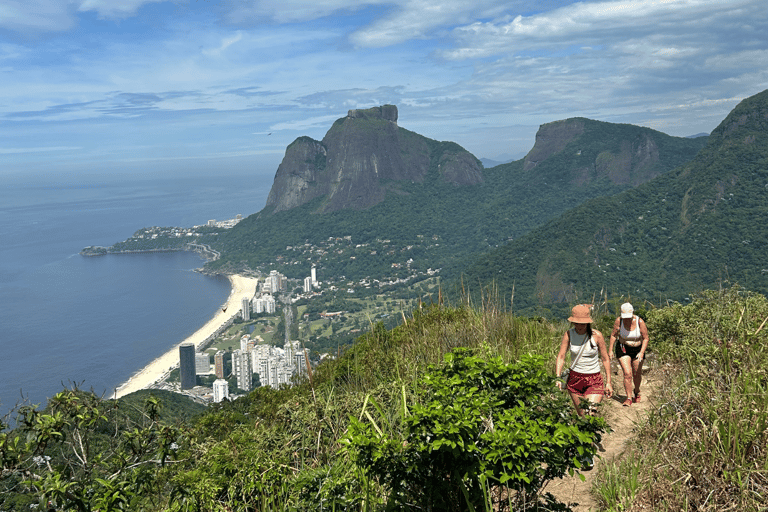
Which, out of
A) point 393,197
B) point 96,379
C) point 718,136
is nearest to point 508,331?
point 96,379

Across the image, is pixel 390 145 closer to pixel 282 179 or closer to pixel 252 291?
pixel 282 179

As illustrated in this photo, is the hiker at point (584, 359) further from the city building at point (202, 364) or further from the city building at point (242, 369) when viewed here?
the city building at point (202, 364)

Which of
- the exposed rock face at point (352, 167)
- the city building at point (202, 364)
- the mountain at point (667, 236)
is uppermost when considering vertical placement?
the exposed rock face at point (352, 167)

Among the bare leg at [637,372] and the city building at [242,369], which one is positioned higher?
the bare leg at [637,372]

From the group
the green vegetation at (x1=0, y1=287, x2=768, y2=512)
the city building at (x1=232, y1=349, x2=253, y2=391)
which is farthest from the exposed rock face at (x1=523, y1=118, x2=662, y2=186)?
the green vegetation at (x1=0, y1=287, x2=768, y2=512)

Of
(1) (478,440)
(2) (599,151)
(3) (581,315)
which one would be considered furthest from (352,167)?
(1) (478,440)

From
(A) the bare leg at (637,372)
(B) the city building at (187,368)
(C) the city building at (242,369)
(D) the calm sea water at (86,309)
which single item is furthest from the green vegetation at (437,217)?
(A) the bare leg at (637,372)

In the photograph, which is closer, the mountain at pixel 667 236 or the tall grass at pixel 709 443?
the tall grass at pixel 709 443
